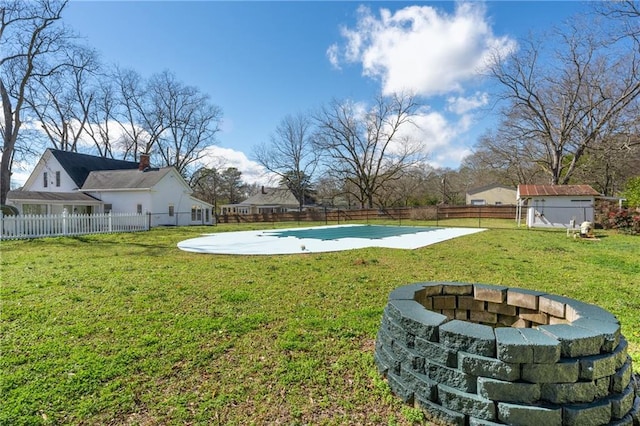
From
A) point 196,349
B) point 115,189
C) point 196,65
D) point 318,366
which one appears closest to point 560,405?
point 318,366

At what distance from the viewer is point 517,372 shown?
1738 mm

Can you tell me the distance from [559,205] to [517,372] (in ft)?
67.5

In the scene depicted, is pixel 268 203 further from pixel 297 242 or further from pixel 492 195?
pixel 297 242

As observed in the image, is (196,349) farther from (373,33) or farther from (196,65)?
(196,65)

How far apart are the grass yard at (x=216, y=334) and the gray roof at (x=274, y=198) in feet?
110

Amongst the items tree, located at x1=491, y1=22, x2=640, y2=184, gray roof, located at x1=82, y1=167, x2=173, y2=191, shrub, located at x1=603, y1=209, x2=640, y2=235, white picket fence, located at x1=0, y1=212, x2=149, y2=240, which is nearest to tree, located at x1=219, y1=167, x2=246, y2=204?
gray roof, located at x1=82, y1=167, x2=173, y2=191

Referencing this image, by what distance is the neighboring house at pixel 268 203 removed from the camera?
131ft

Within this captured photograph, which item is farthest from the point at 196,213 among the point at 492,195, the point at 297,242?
the point at 492,195

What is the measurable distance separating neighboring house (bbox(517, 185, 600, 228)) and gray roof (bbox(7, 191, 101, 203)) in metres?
28.4

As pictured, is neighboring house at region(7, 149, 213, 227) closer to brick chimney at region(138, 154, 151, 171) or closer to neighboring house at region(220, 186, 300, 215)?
brick chimney at region(138, 154, 151, 171)

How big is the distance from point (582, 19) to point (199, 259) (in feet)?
86.6

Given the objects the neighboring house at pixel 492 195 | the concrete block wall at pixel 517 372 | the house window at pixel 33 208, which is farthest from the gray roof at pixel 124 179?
the neighboring house at pixel 492 195

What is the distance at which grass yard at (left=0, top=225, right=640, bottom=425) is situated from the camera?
2111 millimetres

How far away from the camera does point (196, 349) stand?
291 cm
